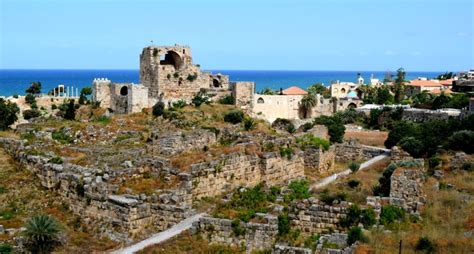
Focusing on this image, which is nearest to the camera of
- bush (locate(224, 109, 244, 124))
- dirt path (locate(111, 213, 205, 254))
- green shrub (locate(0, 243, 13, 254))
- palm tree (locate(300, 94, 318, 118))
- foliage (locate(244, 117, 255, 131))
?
green shrub (locate(0, 243, 13, 254))

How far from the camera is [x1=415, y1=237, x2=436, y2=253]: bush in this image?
12363 mm

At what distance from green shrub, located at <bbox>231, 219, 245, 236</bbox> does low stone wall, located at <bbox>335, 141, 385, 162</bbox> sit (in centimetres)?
1810

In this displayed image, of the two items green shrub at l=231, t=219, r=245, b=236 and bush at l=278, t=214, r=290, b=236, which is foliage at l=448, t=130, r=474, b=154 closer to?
bush at l=278, t=214, r=290, b=236

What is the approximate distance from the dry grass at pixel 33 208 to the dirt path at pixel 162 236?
32.2 inches

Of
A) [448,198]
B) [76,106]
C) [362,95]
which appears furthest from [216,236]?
[362,95]

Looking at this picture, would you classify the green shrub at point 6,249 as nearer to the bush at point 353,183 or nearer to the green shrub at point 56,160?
the green shrub at point 56,160

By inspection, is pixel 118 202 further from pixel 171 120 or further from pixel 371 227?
pixel 171 120

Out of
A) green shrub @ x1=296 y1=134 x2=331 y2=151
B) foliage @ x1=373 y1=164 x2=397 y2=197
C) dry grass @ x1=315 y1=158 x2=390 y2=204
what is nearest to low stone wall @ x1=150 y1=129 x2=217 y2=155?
green shrub @ x1=296 y1=134 x2=331 y2=151

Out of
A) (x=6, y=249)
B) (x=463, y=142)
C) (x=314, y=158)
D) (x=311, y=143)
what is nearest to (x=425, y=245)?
(x=6, y=249)

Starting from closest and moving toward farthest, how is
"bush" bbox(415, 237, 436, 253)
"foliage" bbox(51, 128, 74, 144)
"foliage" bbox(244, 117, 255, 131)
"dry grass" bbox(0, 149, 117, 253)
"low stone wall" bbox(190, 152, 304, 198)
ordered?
"bush" bbox(415, 237, 436, 253) < "dry grass" bbox(0, 149, 117, 253) < "low stone wall" bbox(190, 152, 304, 198) < "foliage" bbox(51, 128, 74, 144) < "foliage" bbox(244, 117, 255, 131)

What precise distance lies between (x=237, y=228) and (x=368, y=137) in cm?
2866

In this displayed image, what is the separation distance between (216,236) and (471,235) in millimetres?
6258

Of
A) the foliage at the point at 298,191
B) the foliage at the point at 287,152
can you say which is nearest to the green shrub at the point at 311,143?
the foliage at the point at 287,152

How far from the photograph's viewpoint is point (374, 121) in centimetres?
5359
